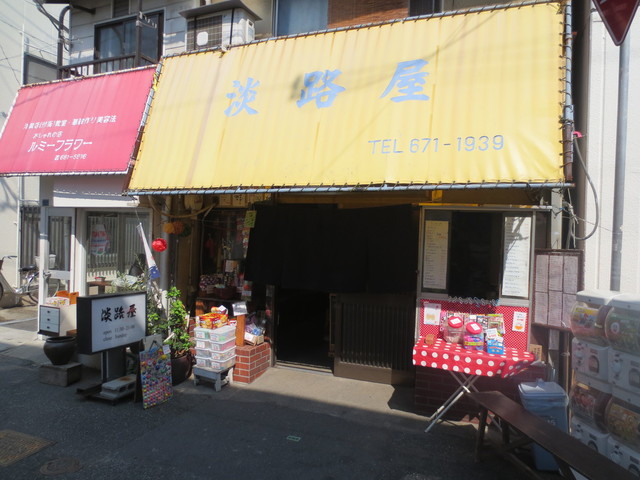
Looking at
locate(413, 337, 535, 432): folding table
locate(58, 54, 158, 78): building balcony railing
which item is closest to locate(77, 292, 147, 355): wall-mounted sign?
locate(413, 337, 535, 432): folding table

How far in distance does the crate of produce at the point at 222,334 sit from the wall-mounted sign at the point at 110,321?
1.06 meters

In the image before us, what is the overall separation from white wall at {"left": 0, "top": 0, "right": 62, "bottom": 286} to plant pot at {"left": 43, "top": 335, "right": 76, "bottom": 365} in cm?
742

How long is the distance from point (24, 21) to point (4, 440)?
13.1 metres

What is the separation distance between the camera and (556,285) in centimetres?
485

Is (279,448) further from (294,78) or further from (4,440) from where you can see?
(294,78)

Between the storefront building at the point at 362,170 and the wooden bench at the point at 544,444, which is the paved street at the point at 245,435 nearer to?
the wooden bench at the point at 544,444

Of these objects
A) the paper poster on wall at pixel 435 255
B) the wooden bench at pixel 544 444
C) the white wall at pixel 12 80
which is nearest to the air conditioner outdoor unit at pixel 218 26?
the paper poster on wall at pixel 435 255

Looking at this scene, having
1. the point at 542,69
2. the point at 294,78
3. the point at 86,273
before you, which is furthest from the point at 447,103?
the point at 86,273

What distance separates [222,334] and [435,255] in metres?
3.17

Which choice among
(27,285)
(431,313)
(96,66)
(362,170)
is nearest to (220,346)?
(431,313)

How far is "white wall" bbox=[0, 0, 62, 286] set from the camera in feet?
39.3

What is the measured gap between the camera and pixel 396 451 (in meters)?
4.43

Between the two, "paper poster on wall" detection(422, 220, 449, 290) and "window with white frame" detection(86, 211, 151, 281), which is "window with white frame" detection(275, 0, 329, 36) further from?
"window with white frame" detection(86, 211, 151, 281)

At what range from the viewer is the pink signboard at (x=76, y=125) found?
6703mm
